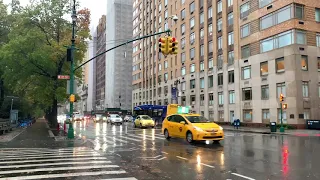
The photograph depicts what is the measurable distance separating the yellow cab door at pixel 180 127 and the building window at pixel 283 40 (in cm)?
2495

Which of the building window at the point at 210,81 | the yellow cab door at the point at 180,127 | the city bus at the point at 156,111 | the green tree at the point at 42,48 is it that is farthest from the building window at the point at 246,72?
the yellow cab door at the point at 180,127

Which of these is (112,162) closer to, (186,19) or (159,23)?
(186,19)

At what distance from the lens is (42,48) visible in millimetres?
30938

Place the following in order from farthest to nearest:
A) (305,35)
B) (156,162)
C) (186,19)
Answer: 1. (186,19)
2. (305,35)
3. (156,162)

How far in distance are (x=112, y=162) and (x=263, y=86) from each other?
35325 mm

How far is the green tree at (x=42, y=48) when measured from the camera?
30156 millimetres

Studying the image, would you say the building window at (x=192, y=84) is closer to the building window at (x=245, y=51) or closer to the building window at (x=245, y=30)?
the building window at (x=245, y=51)

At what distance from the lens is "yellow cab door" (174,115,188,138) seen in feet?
60.6

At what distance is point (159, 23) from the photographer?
267ft

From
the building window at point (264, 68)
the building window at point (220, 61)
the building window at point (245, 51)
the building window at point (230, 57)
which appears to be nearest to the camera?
the building window at point (264, 68)

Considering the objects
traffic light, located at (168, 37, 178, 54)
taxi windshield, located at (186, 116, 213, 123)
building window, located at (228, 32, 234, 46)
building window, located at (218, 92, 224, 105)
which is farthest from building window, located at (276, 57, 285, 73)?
traffic light, located at (168, 37, 178, 54)

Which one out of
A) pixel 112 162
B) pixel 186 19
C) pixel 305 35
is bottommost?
pixel 112 162

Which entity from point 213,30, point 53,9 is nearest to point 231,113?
point 213,30

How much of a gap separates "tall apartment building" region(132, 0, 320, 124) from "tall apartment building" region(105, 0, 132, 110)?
51.9m
